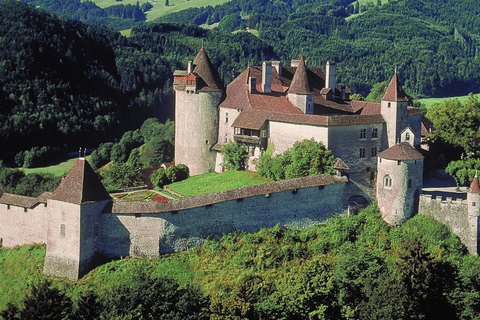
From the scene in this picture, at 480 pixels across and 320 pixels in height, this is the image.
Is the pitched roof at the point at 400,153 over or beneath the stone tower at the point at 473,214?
over

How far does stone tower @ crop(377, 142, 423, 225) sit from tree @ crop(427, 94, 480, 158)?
12.7 metres

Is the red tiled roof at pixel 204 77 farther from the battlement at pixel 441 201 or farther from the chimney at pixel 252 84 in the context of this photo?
the battlement at pixel 441 201

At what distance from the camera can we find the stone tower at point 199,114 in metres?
62.6

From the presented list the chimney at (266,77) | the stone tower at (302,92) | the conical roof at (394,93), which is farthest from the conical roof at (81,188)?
the conical roof at (394,93)

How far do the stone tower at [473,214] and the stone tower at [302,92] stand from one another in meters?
14.3

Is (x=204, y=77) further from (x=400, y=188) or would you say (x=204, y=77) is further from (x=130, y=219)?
(x=130, y=219)

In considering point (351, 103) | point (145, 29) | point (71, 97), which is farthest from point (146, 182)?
point (145, 29)

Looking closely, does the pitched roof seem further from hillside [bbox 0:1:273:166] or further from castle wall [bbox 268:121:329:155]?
hillside [bbox 0:1:273:166]

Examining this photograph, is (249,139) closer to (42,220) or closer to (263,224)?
(263,224)

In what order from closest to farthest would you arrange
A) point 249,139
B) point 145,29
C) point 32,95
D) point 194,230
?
point 194,230
point 249,139
point 32,95
point 145,29

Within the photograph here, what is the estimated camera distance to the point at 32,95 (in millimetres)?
111875

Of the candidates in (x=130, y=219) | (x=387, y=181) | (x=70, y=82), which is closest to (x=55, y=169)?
(x=70, y=82)

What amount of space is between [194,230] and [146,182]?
14890 millimetres

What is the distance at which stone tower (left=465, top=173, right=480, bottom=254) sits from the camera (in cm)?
5156
